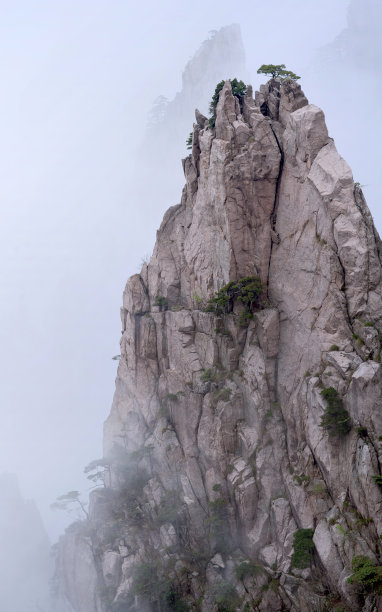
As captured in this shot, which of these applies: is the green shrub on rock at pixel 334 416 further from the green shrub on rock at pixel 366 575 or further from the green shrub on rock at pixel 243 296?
the green shrub on rock at pixel 243 296

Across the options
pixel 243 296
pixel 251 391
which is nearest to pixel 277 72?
pixel 243 296

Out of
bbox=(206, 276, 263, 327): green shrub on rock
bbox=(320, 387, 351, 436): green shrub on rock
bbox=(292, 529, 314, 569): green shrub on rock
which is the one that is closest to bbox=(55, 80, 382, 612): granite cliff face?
bbox=(292, 529, 314, 569): green shrub on rock

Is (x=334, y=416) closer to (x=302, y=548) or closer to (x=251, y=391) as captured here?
(x=251, y=391)

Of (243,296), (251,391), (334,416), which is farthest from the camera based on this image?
(243,296)

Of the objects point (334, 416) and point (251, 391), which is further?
point (251, 391)

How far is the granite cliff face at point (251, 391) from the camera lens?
28703 mm

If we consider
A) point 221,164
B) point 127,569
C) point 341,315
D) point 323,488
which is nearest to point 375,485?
point 323,488

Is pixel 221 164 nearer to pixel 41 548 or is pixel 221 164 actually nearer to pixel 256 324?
pixel 256 324

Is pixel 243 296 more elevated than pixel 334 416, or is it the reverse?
pixel 243 296

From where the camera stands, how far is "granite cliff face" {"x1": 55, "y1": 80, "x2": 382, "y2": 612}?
2870 centimetres

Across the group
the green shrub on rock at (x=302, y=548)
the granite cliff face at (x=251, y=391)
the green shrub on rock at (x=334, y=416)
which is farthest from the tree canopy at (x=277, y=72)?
the green shrub on rock at (x=302, y=548)

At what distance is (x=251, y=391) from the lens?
119 ft

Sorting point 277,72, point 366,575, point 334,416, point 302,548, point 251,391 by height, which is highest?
point 277,72

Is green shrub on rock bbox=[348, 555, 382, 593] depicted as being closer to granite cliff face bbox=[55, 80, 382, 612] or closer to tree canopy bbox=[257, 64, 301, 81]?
granite cliff face bbox=[55, 80, 382, 612]
